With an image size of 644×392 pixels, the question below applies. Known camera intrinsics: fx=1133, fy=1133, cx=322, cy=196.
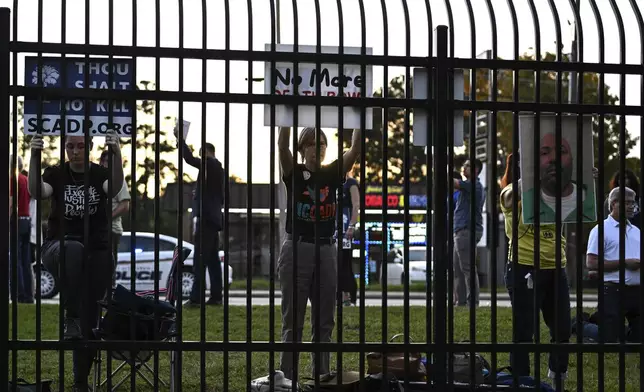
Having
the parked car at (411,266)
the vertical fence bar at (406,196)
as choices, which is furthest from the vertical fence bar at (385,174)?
the parked car at (411,266)

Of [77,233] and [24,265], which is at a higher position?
[77,233]

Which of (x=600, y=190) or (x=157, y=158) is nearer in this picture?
(x=157, y=158)

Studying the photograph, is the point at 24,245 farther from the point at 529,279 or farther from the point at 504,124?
the point at 504,124

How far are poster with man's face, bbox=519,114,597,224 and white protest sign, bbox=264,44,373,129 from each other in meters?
0.91

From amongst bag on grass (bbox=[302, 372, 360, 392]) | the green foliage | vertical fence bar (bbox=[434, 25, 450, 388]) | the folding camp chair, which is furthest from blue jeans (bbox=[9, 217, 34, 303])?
the green foliage

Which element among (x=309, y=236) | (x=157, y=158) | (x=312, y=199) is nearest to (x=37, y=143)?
(x=157, y=158)

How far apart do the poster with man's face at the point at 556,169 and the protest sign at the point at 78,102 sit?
213 centimetres

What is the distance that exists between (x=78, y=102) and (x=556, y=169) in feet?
8.33

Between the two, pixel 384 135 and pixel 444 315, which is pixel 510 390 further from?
pixel 384 135

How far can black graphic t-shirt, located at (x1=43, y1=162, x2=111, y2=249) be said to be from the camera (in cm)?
698

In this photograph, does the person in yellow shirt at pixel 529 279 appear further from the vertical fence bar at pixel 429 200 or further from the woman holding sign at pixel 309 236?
the vertical fence bar at pixel 429 200

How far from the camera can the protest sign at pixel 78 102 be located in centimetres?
570

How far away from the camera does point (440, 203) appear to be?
599 cm

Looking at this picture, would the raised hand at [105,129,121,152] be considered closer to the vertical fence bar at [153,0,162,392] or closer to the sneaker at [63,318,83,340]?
the vertical fence bar at [153,0,162,392]
